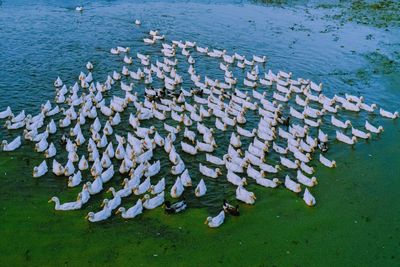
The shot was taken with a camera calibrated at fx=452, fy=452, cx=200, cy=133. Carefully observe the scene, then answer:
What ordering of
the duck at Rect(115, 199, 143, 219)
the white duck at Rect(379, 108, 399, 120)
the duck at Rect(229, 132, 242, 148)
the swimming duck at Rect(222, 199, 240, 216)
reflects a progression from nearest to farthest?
the duck at Rect(115, 199, 143, 219) → the swimming duck at Rect(222, 199, 240, 216) → the duck at Rect(229, 132, 242, 148) → the white duck at Rect(379, 108, 399, 120)

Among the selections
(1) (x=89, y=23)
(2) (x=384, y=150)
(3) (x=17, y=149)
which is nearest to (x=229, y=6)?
(1) (x=89, y=23)

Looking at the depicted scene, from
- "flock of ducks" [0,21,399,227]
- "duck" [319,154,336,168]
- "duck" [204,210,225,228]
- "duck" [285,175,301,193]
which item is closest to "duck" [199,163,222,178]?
"flock of ducks" [0,21,399,227]

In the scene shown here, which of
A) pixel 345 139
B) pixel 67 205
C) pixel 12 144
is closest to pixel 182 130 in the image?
pixel 67 205

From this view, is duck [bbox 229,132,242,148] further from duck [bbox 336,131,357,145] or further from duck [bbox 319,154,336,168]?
duck [bbox 336,131,357,145]

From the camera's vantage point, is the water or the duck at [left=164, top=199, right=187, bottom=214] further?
the duck at [left=164, top=199, right=187, bottom=214]

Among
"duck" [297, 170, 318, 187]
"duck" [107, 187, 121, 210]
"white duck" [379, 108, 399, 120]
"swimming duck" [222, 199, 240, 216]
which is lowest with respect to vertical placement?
"duck" [107, 187, 121, 210]

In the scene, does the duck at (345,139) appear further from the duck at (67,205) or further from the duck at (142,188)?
the duck at (67,205)

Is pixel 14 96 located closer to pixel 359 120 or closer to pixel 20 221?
pixel 20 221
